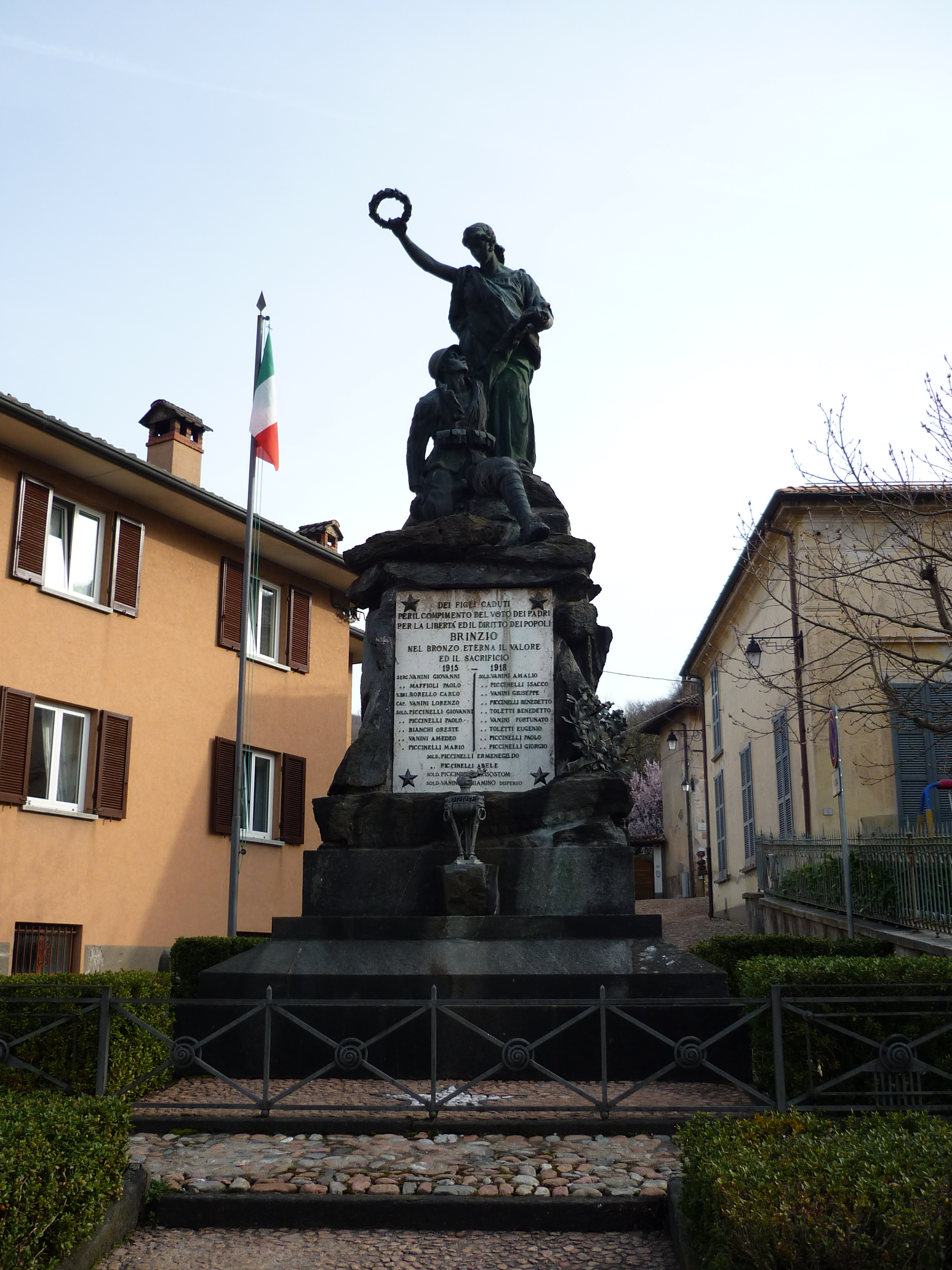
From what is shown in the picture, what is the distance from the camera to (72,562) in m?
18.9

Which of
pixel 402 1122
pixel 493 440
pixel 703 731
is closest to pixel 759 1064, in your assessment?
pixel 402 1122

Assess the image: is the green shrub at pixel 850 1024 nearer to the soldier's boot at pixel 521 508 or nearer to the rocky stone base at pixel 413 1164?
the rocky stone base at pixel 413 1164

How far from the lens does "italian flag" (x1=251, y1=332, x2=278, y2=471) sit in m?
18.8

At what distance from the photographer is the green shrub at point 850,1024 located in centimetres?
652

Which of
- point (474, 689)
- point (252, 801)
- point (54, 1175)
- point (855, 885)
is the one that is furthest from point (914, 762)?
point (54, 1175)

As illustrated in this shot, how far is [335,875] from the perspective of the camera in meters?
9.03

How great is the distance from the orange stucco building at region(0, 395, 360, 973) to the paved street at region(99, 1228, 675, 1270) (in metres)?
12.5

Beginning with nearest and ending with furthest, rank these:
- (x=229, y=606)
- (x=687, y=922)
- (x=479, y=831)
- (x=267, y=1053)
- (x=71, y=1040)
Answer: (x=267, y=1053) → (x=71, y=1040) → (x=479, y=831) → (x=229, y=606) → (x=687, y=922)

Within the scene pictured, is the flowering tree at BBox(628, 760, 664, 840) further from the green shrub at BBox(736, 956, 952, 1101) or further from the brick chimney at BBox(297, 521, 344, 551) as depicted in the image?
the green shrub at BBox(736, 956, 952, 1101)

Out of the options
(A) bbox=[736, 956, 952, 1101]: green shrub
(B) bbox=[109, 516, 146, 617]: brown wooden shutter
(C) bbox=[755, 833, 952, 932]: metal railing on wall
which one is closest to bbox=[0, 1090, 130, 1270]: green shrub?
(A) bbox=[736, 956, 952, 1101]: green shrub

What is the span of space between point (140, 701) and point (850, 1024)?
50.0 feet

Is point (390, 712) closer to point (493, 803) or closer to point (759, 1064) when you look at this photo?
point (493, 803)

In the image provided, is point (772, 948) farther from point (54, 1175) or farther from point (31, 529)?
point (31, 529)

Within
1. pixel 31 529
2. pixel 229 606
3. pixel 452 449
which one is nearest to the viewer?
pixel 452 449
